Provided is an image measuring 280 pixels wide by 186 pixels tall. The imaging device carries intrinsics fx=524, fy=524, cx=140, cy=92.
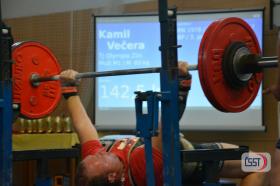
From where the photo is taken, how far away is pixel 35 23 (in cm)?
491

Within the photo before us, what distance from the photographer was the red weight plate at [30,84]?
2.84 m

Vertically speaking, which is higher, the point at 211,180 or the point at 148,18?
the point at 148,18

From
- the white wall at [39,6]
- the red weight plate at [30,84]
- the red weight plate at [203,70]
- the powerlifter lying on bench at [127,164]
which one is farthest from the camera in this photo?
the white wall at [39,6]

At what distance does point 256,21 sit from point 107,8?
1.30m

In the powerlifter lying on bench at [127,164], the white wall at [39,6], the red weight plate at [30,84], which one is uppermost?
the white wall at [39,6]

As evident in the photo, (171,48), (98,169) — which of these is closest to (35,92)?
(98,169)

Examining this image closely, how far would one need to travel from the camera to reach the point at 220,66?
2.02m

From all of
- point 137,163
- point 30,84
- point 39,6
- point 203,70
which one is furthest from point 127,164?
point 39,6

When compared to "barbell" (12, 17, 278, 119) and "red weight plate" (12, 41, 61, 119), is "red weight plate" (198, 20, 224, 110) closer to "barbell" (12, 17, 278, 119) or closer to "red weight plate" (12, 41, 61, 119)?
"barbell" (12, 17, 278, 119)

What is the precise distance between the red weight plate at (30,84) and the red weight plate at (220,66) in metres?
1.21

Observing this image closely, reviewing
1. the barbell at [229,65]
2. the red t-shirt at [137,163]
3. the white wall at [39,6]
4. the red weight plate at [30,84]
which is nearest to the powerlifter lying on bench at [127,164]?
the red t-shirt at [137,163]

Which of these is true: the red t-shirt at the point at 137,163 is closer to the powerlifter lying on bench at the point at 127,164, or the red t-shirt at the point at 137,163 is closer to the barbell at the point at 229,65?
the powerlifter lying on bench at the point at 127,164

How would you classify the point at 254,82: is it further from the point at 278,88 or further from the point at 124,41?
the point at 124,41

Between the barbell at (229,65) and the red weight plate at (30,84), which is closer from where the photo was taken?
the barbell at (229,65)
